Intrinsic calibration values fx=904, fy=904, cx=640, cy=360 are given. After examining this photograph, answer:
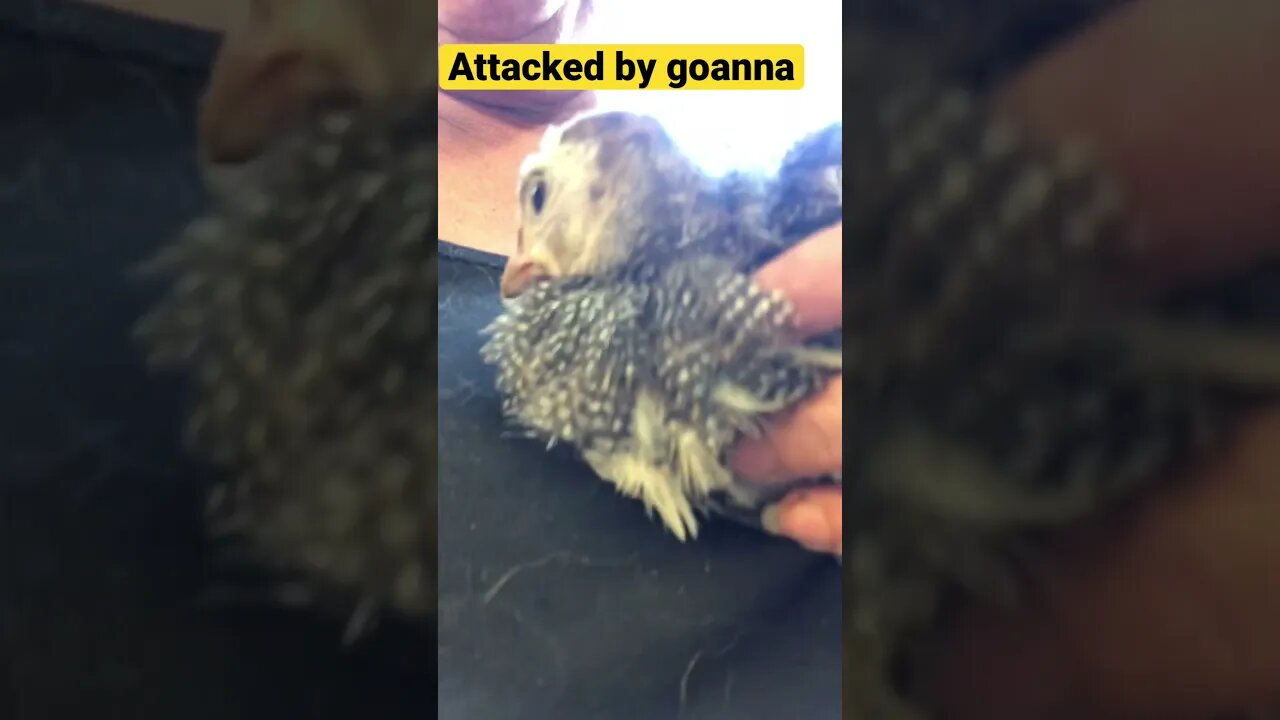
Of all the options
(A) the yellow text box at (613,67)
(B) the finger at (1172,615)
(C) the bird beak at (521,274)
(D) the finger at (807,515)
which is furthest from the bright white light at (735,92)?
(B) the finger at (1172,615)

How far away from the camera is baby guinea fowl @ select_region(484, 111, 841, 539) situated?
729 millimetres

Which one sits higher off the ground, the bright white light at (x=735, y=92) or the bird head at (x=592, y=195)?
the bright white light at (x=735, y=92)

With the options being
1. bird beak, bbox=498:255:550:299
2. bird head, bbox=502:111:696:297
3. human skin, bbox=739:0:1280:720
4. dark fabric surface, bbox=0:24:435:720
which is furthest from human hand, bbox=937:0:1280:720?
dark fabric surface, bbox=0:24:435:720

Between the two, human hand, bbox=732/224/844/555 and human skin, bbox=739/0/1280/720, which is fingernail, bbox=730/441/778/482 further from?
human skin, bbox=739/0/1280/720

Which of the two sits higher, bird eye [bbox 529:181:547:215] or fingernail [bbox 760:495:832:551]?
bird eye [bbox 529:181:547:215]

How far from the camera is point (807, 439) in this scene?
729 millimetres

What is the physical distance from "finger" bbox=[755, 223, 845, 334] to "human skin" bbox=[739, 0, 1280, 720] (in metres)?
0.18

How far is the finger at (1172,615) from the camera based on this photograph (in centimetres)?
70

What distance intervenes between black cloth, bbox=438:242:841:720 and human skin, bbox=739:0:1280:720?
0.17 meters

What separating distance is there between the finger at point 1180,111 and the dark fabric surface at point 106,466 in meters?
0.69

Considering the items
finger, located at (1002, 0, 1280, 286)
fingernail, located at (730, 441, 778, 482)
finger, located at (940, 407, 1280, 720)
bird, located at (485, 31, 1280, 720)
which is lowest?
finger, located at (940, 407, 1280, 720)

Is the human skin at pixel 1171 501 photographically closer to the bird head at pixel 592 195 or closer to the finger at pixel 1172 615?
the finger at pixel 1172 615

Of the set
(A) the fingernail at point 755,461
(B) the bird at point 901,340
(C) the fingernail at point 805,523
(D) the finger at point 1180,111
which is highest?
(D) the finger at point 1180,111

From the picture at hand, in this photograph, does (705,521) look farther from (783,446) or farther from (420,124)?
(420,124)
